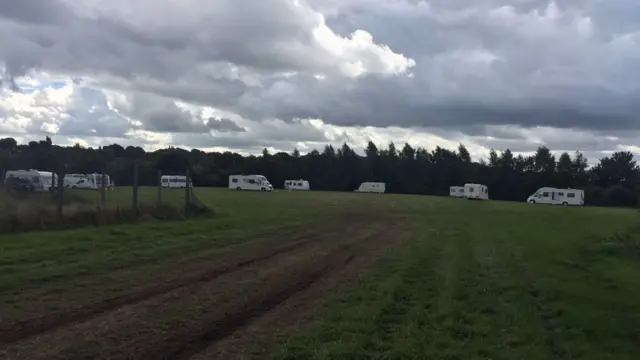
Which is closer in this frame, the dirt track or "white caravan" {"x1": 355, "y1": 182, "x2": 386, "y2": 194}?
the dirt track

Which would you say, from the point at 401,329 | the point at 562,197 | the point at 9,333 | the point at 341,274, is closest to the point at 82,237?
the point at 341,274

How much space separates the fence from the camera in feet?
61.6

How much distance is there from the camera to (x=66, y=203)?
2066cm

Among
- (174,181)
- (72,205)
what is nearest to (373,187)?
(174,181)

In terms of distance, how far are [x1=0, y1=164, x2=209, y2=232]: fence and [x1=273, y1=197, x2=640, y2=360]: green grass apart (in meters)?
8.92

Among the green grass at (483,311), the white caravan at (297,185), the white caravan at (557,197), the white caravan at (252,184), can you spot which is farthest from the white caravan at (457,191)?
the green grass at (483,311)

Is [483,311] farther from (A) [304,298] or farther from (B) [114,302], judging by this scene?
(B) [114,302]

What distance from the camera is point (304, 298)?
11.1 meters

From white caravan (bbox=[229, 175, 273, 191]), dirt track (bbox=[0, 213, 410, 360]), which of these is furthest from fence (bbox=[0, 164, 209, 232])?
white caravan (bbox=[229, 175, 273, 191])

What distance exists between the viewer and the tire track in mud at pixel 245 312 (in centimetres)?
768

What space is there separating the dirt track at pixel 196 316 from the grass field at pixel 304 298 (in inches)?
1.0

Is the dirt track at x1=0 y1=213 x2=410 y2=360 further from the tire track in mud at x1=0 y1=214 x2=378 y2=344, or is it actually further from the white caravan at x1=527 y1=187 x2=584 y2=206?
the white caravan at x1=527 y1=187 x2=584 y2=206

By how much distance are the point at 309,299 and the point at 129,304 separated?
261 centimetres

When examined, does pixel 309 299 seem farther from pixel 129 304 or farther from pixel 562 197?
pixel 562 197
